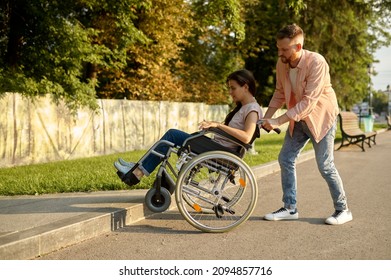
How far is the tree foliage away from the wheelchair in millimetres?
6966

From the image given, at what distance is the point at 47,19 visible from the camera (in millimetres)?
11914

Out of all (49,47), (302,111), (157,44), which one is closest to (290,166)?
(302,111)

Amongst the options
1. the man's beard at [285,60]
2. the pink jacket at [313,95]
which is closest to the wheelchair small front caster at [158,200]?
the pink jacket at [313,95]

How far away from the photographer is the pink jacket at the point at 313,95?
4.46 m

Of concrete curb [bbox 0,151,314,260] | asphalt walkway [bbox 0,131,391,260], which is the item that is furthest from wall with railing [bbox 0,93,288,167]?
concrete curb [bbox 0,151,314,260]

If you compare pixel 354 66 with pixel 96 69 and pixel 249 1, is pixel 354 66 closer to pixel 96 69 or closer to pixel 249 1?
pixel 249 1

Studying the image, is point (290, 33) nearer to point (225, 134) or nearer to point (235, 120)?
point (235, 120)

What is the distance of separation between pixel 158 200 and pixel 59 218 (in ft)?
2.95

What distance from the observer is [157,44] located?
1952 cm

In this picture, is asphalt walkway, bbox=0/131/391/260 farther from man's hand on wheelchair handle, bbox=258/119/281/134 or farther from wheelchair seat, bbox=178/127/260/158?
man's hand on wheelchair handle, bbox=258/119/281/134

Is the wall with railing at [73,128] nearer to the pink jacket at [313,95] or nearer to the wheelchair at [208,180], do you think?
the wheelchair at [208,180]

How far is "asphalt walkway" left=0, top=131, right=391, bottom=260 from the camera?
3.69m
